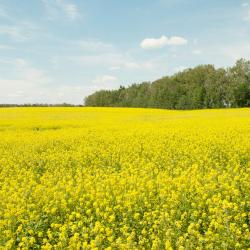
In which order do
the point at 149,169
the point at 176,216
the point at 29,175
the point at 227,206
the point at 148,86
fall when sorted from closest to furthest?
the point at 227,206 → the point at 176,216 → the point at 149,169 → the point at 29,175 → the point at 148,86

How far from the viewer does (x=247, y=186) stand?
887 cm

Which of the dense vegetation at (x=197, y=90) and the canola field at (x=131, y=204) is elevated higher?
the dense vegetation at (x=197, y=90)

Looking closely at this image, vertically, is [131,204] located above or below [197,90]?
below

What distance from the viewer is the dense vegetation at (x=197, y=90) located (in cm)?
7703

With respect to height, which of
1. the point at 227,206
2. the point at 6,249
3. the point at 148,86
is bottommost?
the point at 6,249

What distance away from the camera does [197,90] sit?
80.1 metres

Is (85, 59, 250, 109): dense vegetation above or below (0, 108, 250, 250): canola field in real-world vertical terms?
above

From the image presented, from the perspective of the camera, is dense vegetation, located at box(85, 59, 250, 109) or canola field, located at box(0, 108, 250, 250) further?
dense vegetation, located at box(85, 59, 250, 109)

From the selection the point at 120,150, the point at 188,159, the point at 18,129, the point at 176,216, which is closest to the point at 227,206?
the point at 176,216

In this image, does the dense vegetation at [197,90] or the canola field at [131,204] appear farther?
the dense vegetation at [197,90]

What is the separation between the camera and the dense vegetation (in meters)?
77.0

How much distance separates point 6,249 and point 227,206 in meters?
3.66

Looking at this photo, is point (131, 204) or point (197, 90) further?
point (197, 90)

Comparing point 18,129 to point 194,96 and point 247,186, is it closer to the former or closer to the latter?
point 247,186
